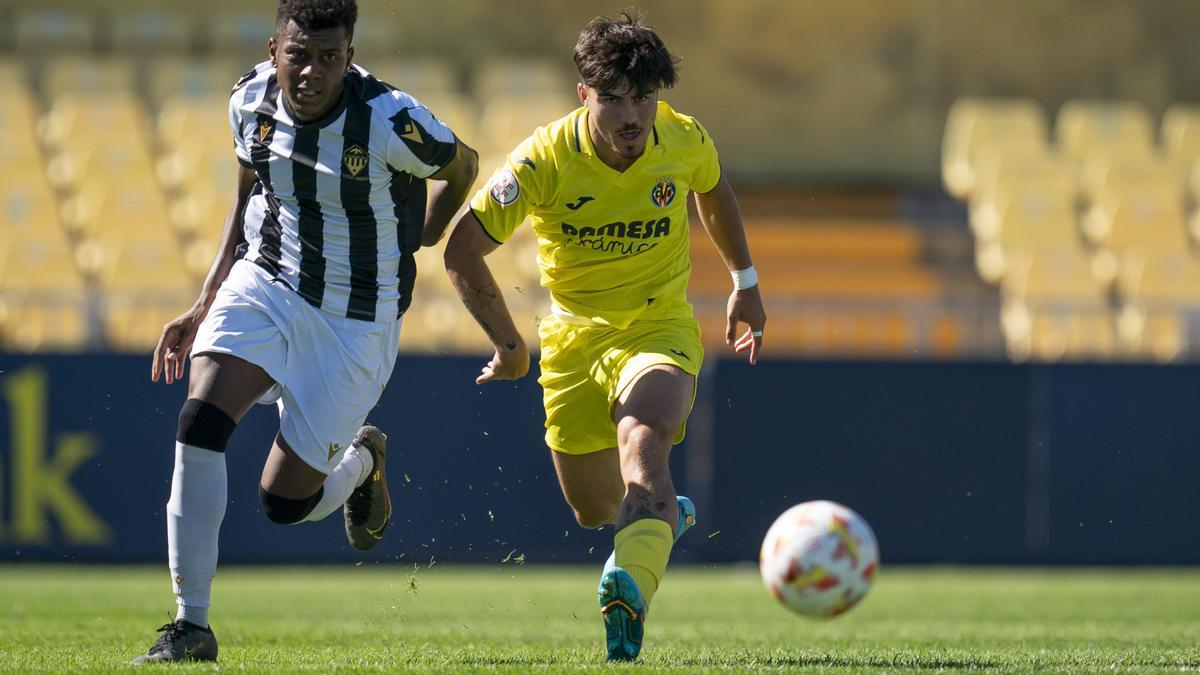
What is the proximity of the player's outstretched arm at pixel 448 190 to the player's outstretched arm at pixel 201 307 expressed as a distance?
2.17 ft

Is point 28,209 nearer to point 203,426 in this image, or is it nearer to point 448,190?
point 448,190

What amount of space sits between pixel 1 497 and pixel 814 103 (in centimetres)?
1142

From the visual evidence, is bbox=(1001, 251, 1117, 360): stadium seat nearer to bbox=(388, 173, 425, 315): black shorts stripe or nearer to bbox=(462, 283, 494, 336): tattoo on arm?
bbox=(462, 283, 494, 336): tattoo on arm

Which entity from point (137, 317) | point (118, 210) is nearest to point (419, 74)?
point (118, 210)

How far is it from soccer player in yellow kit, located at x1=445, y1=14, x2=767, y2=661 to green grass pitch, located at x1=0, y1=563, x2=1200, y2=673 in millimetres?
635

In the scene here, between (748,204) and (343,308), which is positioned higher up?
(748,204)

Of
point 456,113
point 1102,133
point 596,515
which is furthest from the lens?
point 1102,133

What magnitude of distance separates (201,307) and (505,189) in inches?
46.4

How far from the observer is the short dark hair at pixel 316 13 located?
5668mm

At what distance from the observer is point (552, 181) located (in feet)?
20.5

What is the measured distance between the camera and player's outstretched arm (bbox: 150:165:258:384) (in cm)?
592

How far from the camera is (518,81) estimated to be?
1844 centimetres

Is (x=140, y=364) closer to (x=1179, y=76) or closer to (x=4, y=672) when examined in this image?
(x=4, y=672)

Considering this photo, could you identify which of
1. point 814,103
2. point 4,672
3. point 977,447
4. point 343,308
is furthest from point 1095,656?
point 814,103
